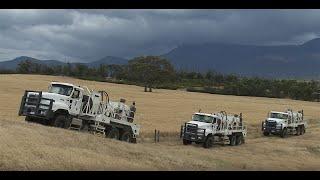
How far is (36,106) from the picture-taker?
27562mm

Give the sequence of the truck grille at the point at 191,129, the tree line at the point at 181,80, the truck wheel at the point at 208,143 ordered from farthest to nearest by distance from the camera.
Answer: the tree line at the point at 181,80 → the truck grille at the point at 191,129 → the truck wheel at the point at 208,143

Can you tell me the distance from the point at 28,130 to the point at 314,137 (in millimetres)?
32533

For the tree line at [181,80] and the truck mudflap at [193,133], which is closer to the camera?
the truck mudflap at [193,133]

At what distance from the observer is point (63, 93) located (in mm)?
28219

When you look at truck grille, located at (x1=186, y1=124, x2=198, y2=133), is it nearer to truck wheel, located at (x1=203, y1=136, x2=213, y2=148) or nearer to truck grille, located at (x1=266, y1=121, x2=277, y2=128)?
truck wheel, located at (x1=203, y1=136, x2=213, y2=148)

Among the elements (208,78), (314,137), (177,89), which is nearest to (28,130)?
(314,137)

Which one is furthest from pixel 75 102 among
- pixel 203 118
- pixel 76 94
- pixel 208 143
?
pixel 203 118

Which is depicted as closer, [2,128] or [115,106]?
[2,128]

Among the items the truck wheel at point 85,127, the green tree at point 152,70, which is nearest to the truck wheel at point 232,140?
the truck wheel at point 85,127

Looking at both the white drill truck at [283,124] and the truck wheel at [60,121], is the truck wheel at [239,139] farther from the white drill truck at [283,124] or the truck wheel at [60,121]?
the truck wheel at [60,121]

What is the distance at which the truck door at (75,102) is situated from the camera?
28.2 m

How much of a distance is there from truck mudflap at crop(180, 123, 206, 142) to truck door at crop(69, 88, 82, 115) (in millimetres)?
9220

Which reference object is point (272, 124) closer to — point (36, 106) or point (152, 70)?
point (36, 106)
